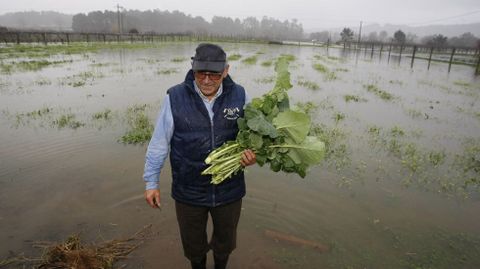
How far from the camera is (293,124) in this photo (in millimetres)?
2580

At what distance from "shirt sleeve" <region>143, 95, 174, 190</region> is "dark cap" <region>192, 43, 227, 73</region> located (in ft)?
1.24

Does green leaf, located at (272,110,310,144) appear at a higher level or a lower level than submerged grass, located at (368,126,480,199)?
higher

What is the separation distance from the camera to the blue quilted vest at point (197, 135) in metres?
2.51

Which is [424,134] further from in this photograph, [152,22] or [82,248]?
[152,22]

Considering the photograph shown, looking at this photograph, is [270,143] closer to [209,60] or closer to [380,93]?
[209,60]

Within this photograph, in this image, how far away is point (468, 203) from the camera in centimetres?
519

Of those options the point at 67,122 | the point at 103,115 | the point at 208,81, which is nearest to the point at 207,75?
the point at 208,81

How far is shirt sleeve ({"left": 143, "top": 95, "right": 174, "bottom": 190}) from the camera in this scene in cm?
252

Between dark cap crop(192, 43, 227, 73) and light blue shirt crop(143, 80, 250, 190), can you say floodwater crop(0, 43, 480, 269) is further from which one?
dark cap crop(192, 43, 227, 73)

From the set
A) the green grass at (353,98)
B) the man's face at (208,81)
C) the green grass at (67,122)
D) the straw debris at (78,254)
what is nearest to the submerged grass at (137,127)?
the green grass at (67,122)

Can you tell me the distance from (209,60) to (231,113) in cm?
47

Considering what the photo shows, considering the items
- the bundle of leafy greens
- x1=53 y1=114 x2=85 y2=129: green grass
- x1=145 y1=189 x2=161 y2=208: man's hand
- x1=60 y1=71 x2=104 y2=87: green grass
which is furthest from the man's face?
x1=60 y1=71 x2=104 y2=87: green grass

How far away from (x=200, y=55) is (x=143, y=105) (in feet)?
28.2

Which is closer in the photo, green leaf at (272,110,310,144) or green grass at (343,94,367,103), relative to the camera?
green leaf at (272,110,310,144)
